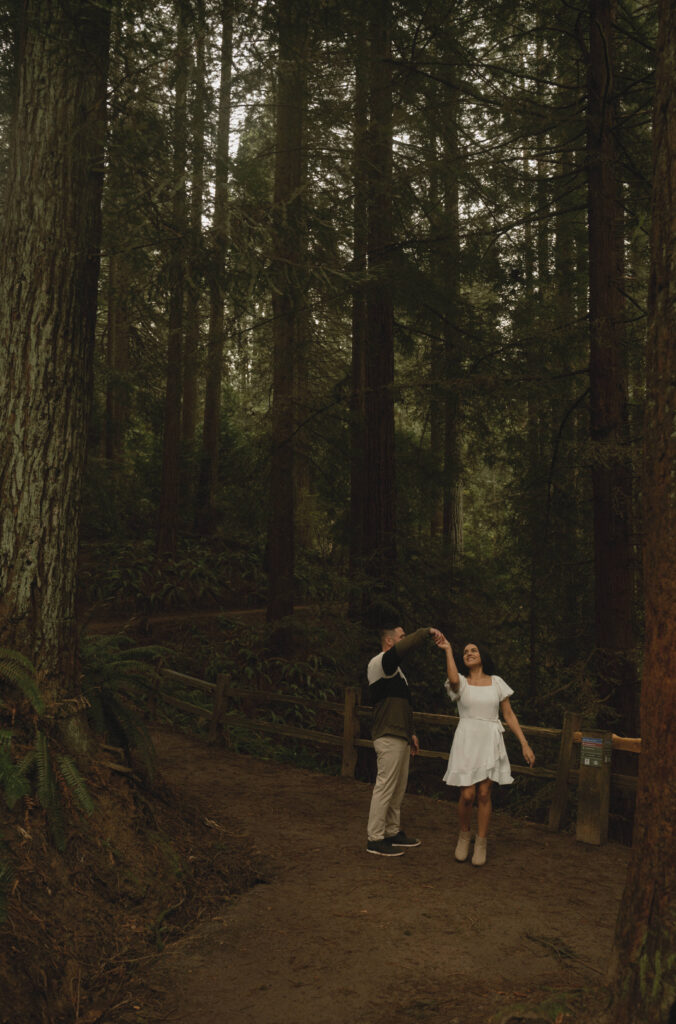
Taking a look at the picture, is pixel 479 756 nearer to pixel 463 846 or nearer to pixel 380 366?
pixel 463 846

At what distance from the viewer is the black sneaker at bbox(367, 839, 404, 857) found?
742cm

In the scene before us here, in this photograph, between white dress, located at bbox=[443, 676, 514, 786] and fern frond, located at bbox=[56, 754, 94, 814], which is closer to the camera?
fern frond, located at bbox=[56, 754, 94, 814]

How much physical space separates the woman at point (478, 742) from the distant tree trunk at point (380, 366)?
4482 mm

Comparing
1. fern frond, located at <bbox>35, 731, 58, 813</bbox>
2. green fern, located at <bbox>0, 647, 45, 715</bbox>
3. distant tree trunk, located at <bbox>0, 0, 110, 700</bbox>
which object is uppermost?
distant tree trunk, located at <bbox>0, 0, 110, 700</bbox>

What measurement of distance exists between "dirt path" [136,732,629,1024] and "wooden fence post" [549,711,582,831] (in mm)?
227

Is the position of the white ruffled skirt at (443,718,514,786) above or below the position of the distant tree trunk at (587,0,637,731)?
below

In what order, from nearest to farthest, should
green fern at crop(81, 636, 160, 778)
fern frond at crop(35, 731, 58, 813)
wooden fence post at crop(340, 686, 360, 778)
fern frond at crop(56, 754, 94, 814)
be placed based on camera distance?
fern frond at crop(35, 731, 58, 813) < fern frond at crop(56, 754, 94, 814) < green fern at crop(81, 636, 160, 778) < wooden fence post at crop(340, 686, 360, 778)

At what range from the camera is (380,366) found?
1208 centimetres

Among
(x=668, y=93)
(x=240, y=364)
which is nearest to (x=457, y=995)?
(x=668, y=93)

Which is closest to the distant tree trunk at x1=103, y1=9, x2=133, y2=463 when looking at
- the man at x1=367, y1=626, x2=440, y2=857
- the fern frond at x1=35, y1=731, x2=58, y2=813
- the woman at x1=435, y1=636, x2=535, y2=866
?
the fern frond at x1=35, y1=731, x2=58, y2=813

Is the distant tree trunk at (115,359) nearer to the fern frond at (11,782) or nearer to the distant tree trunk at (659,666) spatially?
the fern frond at (11,782)

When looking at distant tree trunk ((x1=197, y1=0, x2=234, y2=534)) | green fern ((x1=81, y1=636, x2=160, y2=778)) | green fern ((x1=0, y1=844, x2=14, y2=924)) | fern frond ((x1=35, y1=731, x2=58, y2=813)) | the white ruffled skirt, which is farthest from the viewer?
distant tree trunk ((x1=197, y1=0, x2=234, y2=534))

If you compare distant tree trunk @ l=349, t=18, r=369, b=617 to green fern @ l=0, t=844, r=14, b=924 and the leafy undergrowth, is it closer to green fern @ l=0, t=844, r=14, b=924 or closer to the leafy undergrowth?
the leafy undergrowth

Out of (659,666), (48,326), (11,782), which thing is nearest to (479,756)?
(659,666)
